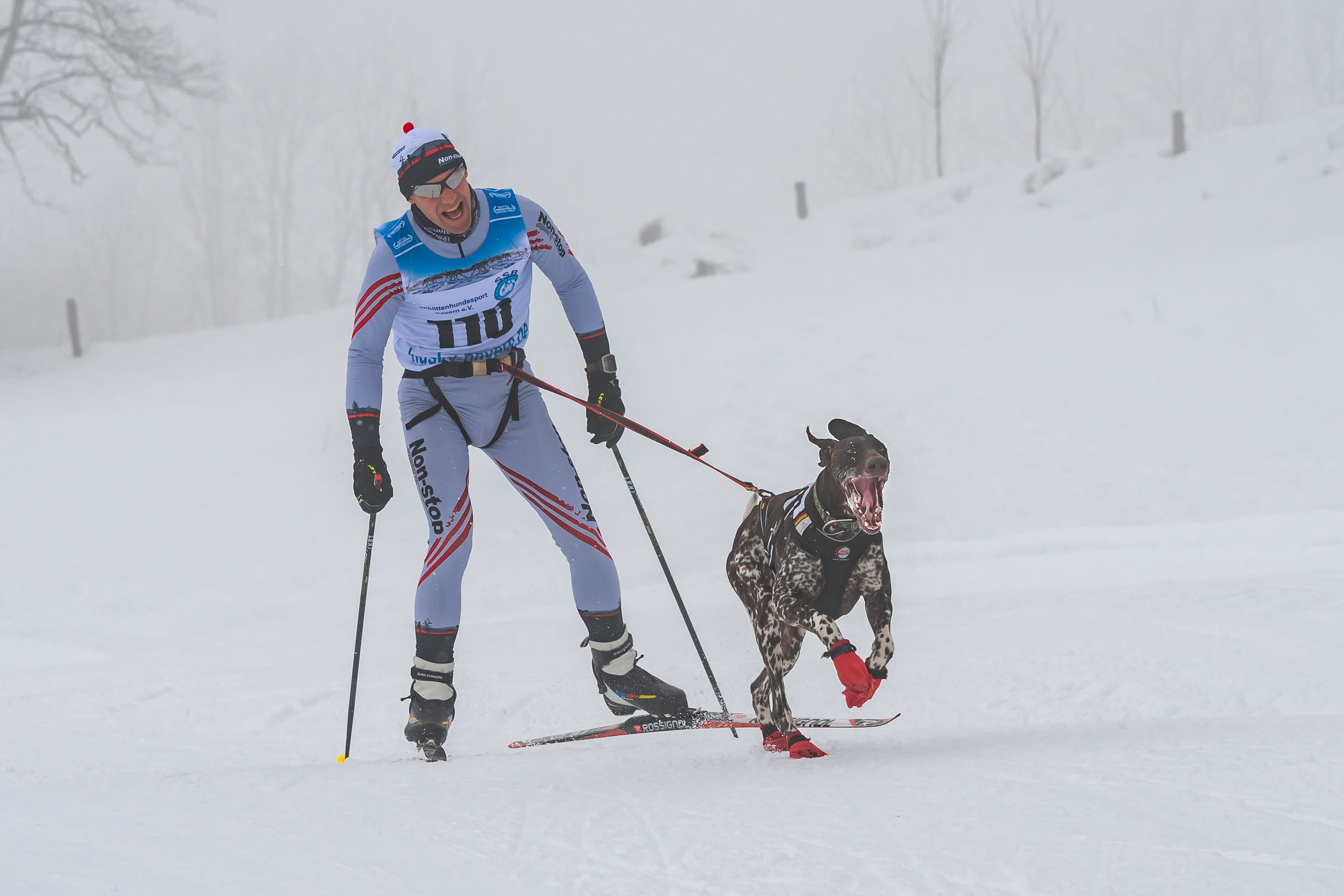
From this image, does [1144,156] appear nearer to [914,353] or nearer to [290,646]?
[914,353]

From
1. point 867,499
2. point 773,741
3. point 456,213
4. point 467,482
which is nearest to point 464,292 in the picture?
point 456,213

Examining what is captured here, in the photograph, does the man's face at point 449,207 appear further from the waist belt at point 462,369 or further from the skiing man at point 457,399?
the waist belt at point 462,369

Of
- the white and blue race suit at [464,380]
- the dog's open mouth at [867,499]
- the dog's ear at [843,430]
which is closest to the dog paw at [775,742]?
the white and blue race suit at [464,380]

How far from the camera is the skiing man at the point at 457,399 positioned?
4191mm

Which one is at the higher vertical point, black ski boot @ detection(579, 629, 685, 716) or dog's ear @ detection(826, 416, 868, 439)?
dog's ear @ detection(826, 416, 868, 439)

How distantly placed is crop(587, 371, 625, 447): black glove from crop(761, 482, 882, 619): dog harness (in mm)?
1117

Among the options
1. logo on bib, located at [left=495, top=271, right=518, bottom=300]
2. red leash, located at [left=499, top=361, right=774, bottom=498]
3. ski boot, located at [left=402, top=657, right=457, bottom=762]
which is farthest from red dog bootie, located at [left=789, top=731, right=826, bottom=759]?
logo on bib, located at [left=495, top=271, right=518, bottom=300]

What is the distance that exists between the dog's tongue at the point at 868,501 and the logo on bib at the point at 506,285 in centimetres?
177

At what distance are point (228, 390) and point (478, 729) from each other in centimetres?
1228

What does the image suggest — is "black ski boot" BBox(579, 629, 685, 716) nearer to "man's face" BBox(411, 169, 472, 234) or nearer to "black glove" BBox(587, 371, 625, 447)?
"black glove" BBox(587, 371, 625, 447)

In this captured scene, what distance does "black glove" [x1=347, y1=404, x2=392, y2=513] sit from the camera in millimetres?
4234

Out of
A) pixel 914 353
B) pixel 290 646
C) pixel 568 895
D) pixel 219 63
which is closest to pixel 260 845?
pixel 568 895

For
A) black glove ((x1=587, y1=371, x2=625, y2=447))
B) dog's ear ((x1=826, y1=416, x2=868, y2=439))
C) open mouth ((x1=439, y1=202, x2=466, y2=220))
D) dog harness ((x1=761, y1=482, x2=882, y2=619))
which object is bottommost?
dog harness ((x1=761, y1=482, x2=882, y2=619))

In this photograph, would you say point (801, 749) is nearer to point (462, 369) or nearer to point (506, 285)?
point (462, 369)
